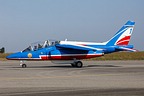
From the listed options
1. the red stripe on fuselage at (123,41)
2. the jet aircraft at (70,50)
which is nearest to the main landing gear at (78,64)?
the jet aircraft at (70,50)

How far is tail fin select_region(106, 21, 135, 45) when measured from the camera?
119ft

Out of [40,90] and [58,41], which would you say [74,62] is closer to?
[58,41]

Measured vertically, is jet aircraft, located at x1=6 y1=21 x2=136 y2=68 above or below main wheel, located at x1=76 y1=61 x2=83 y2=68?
above

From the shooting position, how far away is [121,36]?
36.5 metres

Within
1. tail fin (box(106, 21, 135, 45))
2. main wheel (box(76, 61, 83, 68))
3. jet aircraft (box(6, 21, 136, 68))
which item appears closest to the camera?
jet aircraft (box(6, 21, 136, 68))

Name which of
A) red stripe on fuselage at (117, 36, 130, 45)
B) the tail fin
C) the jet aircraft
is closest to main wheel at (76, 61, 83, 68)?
the jet aircraft

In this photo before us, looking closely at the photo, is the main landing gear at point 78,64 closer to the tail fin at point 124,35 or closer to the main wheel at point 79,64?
the main wheel at point 79,64

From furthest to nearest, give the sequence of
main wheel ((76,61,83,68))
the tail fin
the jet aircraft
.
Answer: the tail fin < main wheel ((76,61,83,68)) < the jet aircraft

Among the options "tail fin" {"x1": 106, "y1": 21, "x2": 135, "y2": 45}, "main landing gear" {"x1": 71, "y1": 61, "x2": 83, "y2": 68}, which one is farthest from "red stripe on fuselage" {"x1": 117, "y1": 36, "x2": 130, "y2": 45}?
"main landing gear" {"x1": 71, "y1": 61, "x2": 83, "y2": 68}

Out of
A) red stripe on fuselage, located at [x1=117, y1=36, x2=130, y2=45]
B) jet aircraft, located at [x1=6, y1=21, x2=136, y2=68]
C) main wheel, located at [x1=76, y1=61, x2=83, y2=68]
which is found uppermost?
red stripe on fuselage, located at [x1=117, y1=36, x2=130, y2=45]

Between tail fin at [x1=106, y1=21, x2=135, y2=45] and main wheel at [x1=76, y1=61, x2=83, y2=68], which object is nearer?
main wheel at [x1=76, y1=61, x2=83, y2=68]

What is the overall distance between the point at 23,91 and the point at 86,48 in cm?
2060

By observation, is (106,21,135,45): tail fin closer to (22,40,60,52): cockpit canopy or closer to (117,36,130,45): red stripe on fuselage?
(117,36,130,45): red stripe on fuselage

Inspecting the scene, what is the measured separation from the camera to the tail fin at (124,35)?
1427 inches
